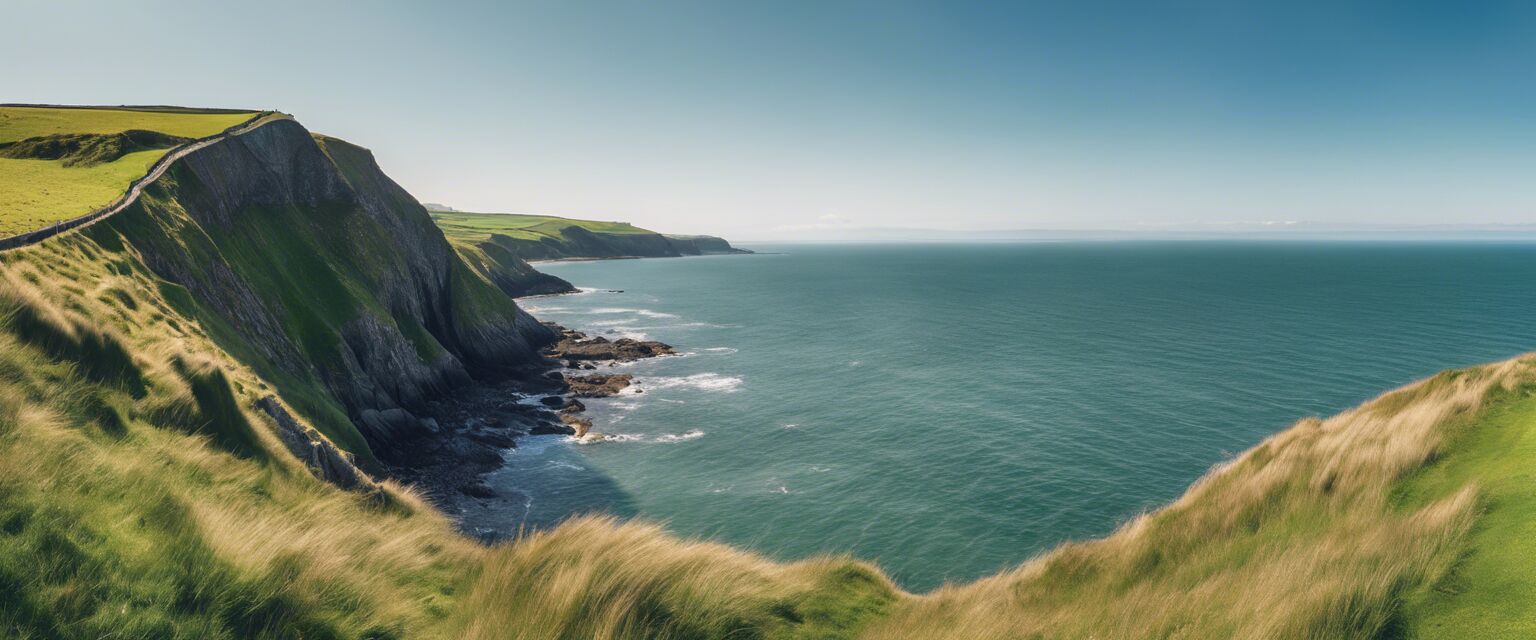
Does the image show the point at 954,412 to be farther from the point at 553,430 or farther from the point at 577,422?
the point at 553,430

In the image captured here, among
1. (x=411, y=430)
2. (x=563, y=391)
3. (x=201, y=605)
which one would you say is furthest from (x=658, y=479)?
(x=201, y=605)

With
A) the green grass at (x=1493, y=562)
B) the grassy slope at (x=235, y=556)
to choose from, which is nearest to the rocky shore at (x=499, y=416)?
the grassy slope at (x=235, y=556)

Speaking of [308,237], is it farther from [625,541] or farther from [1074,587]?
[1074,587]

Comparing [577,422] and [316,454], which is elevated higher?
[316,454]

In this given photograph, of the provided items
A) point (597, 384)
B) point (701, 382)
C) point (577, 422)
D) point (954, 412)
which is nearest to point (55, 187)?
point (577, 422)

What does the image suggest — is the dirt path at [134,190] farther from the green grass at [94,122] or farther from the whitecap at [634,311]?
the whitecap at [634,311]

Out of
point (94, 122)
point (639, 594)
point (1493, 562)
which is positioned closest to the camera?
point (1493, 562)
